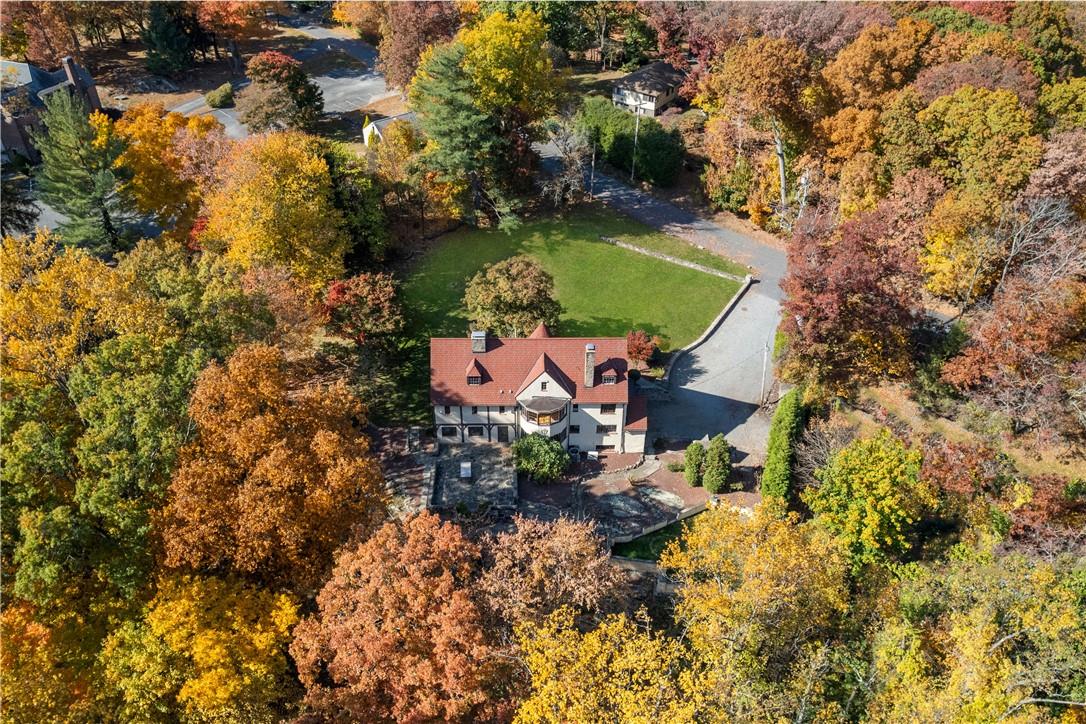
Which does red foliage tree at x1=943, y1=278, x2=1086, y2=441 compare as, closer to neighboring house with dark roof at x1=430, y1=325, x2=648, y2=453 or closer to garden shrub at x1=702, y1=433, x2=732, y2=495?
garden shrub at x1=702, y1=433, x2=732, y2=495

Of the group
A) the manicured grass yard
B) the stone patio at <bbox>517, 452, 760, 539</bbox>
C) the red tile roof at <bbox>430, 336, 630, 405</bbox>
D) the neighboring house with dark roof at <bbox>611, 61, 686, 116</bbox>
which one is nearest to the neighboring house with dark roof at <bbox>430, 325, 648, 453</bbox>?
the red tile roof at <bbox>430, 336, 630, 405</bbox>

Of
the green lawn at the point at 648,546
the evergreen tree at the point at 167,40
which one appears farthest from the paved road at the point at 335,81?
the green lawn at the point at 648,546

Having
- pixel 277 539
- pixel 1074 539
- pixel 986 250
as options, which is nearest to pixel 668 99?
pixel 986 250

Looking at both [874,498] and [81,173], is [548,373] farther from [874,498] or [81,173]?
[81,173]

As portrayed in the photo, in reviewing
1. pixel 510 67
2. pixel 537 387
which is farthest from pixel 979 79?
pixel 537 387

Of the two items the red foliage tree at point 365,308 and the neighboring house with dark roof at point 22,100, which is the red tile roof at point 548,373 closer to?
the red foliage tree at point 365,308
